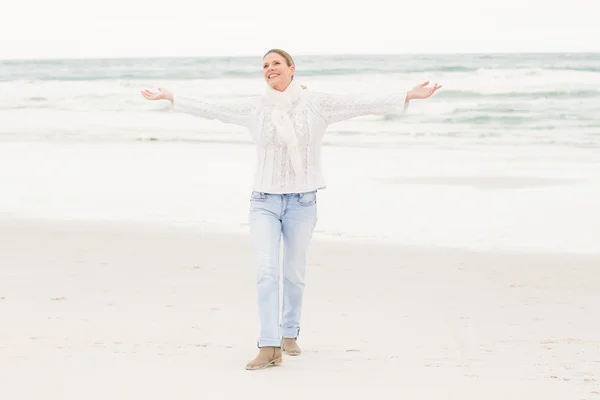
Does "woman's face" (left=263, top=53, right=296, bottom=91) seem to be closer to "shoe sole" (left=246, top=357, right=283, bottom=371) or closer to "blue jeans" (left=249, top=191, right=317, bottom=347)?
"blue jeans" (left=249, top=191, right=317, bottom=347)

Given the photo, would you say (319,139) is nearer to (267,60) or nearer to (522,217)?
(267,60)

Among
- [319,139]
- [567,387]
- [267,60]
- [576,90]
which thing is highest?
[576,90]

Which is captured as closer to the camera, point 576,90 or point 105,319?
point 105,319

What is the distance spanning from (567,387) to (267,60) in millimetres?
2213

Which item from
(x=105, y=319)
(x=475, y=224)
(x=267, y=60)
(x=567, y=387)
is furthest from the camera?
(x=475, y=224)

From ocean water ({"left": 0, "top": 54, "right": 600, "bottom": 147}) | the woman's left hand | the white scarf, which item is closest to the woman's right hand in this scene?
the white scarf

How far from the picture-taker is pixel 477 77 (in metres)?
39.0

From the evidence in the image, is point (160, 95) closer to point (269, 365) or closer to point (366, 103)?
point (366, 103)

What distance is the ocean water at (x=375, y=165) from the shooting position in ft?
34.9

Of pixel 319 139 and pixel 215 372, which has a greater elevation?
pixel 319 139

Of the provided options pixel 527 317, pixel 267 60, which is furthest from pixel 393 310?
pixel 267 60

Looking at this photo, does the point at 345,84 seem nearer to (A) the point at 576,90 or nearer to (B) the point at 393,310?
(A) the point at 576,90

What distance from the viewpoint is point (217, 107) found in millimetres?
5375

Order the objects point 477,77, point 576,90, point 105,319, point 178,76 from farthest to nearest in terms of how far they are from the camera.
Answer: point 178,76, point 477,77, point 576,90, point 105,319
